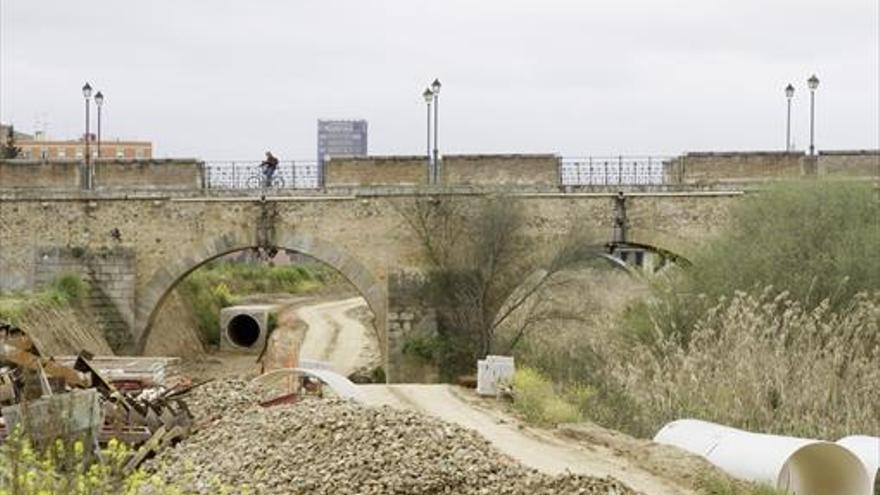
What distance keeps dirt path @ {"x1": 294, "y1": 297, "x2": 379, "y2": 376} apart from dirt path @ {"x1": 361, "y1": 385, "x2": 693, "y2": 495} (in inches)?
421

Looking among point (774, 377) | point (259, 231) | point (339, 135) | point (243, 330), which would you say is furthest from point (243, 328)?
point (339, 135)

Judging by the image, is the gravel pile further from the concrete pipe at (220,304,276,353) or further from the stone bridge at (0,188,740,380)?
the concrete pipe at (220,304,276,353)

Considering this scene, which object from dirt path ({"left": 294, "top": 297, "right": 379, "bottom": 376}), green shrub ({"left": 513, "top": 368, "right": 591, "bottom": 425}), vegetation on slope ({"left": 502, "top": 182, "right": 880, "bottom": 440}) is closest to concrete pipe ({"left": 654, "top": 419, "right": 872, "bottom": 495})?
vegetation on slope ({"left": 502, "top": 182, "right": 880, "bottom": 440})

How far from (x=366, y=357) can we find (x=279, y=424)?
21.1 m

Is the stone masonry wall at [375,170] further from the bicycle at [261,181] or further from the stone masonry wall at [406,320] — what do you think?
the stone masonry wall at [406,320]

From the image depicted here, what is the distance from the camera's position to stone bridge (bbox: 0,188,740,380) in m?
28.1

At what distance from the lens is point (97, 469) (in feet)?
26.6

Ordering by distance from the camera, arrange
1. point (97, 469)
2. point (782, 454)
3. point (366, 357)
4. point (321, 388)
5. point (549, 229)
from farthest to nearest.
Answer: point (366, 357) → point (549, 229) → point (321, 388) → point (782, 454) → point (97, 469)

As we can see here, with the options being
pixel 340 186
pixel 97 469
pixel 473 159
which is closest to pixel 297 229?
pixel 340 186

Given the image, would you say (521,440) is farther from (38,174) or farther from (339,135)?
(339,135)

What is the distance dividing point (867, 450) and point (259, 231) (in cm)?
1690

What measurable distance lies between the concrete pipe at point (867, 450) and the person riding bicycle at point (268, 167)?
54.8 ft

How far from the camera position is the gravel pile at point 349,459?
1205 cm

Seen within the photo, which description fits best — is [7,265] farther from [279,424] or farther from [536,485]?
[536,485]
